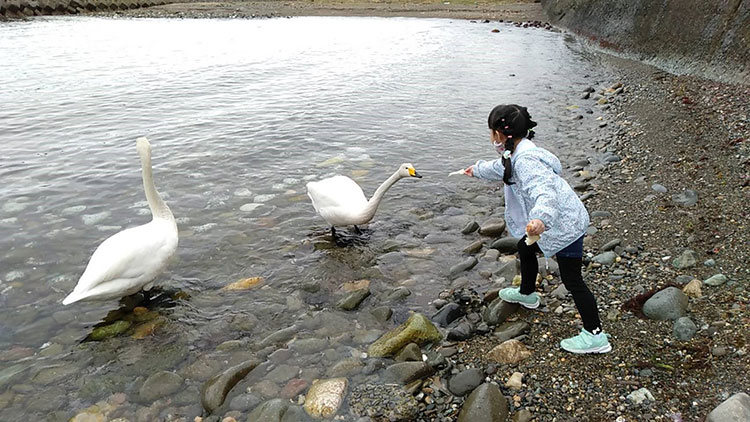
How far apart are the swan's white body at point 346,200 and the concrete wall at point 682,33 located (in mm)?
10491

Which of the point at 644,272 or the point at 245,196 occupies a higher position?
the point at 644,272

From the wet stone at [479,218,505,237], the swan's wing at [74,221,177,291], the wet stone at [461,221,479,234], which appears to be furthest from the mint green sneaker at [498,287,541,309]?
the swan's wing at [74,221,177,291]

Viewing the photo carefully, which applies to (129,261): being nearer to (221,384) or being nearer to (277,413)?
(221,384)

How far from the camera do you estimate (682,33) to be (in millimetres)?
17719

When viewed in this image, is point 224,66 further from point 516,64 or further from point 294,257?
point 294,257

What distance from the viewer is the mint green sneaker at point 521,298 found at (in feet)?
18.2

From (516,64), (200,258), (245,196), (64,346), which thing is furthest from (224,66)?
(64,346)

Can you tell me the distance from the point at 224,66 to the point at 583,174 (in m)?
17.7

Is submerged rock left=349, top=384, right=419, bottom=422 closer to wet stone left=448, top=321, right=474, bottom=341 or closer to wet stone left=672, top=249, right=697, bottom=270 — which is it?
wet stone left=448, top=321, right=474, bottom=341

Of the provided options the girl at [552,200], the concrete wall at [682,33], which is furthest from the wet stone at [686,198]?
the concrete wall at [682,33]

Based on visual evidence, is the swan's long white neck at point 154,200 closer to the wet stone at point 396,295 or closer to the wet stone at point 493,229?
the wet stone at point 396,295

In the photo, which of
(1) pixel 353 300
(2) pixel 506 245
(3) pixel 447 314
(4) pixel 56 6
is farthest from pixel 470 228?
(4) pixel 56 6

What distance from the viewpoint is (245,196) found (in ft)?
31.7

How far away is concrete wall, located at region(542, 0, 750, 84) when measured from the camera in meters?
14.1
